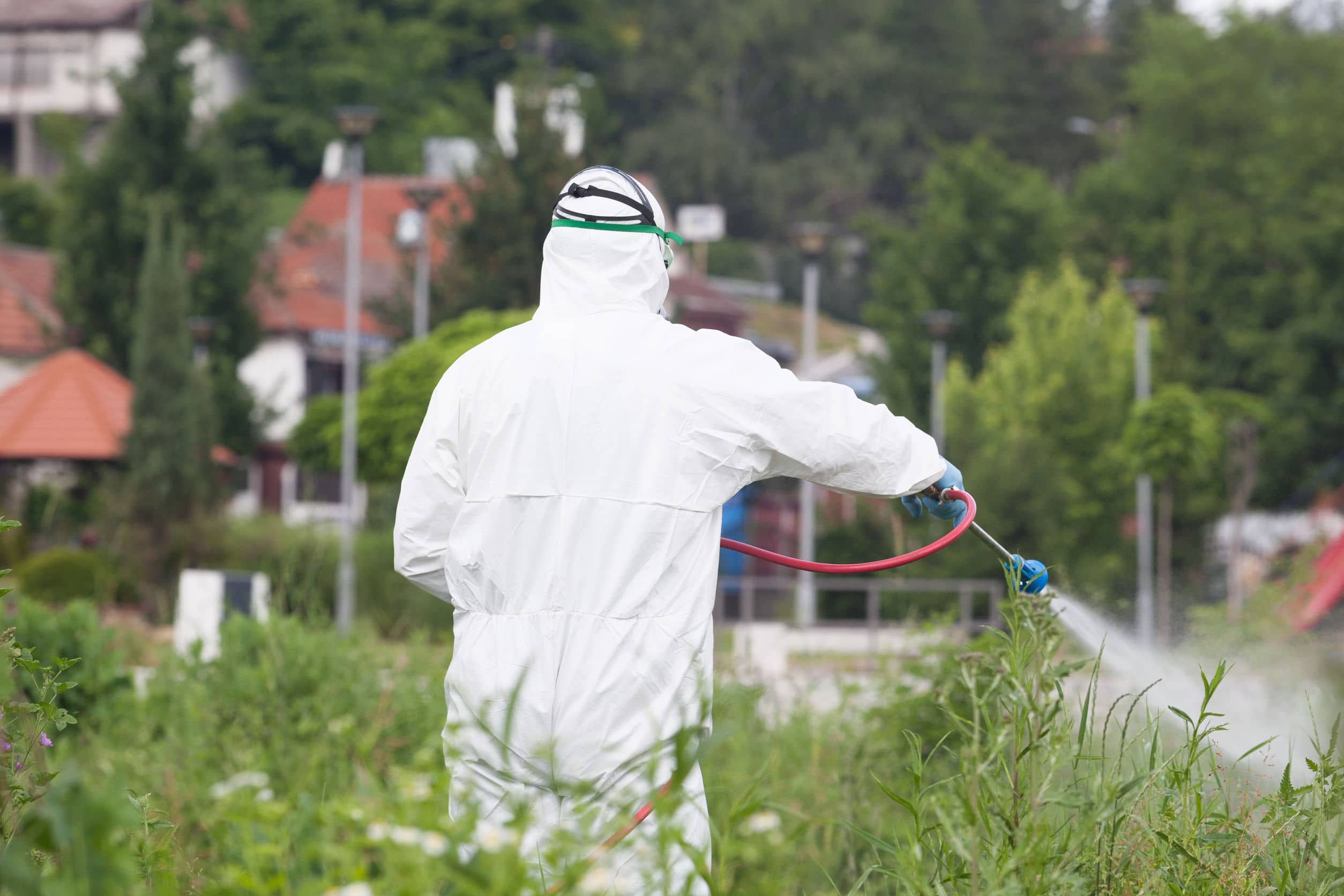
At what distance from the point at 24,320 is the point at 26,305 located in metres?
2.95

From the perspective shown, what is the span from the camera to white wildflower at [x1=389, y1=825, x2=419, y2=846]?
1.78 m

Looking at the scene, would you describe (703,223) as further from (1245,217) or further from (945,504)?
(945,504)

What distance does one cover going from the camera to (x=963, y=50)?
73.4 meters

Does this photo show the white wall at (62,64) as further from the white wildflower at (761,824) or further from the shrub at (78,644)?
the white wildflower at (761,824)

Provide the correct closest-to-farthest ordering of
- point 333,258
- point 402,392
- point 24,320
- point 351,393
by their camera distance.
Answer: point 351,393
point 402,392
point 24,320
point 333,258

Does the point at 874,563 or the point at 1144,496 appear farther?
the point at 1144,496

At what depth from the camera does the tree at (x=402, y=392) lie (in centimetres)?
2589

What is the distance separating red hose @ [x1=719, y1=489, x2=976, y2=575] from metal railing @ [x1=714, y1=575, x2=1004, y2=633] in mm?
17816

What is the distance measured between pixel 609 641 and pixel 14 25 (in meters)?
70.0

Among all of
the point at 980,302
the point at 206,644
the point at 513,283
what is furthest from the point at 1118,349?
the point at 206,644

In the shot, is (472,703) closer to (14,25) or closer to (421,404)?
(421,404)

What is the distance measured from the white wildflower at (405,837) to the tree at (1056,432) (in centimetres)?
2393

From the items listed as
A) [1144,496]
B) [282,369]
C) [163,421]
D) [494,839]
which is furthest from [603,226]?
[282,369]

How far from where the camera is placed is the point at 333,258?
53.1 meters
